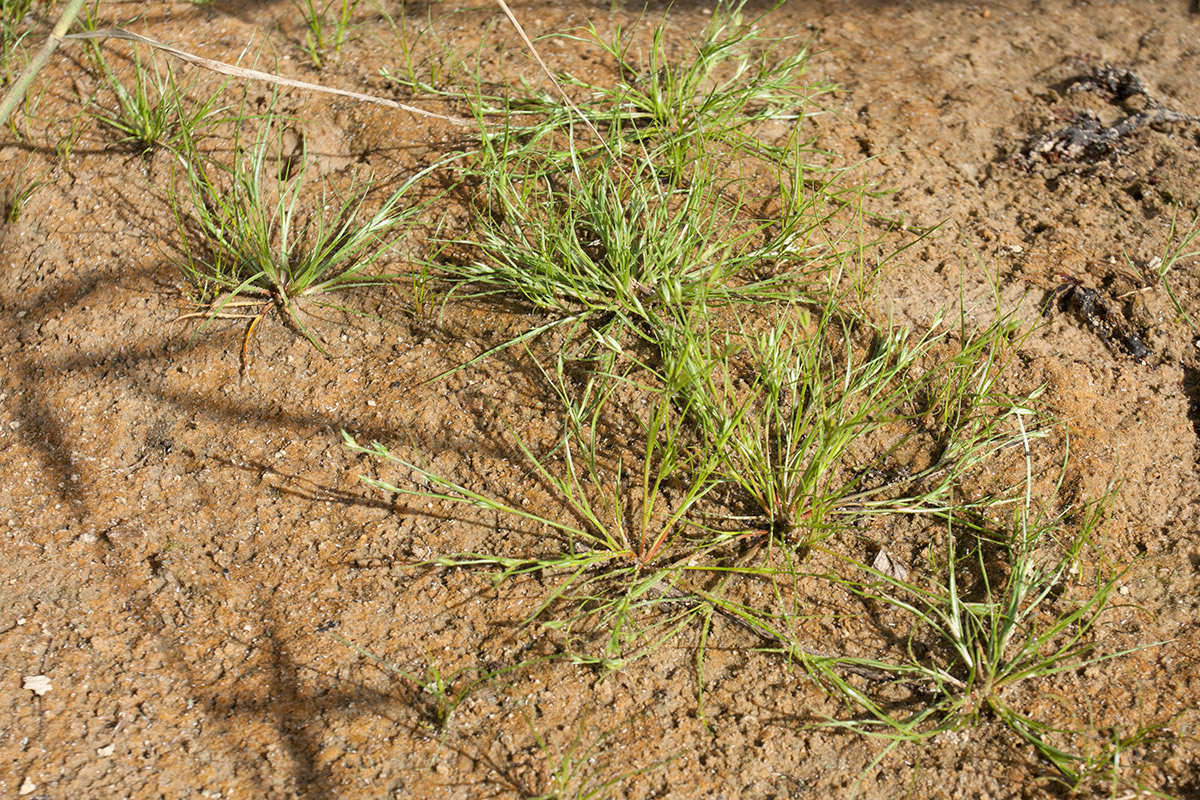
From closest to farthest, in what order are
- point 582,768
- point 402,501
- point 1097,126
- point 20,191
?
point 582,768 → point 402,501 → point 20,191 → point 1097,126

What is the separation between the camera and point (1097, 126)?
254 cm

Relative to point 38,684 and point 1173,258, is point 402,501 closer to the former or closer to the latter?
point 38,684

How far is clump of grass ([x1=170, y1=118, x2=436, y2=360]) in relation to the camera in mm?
2107

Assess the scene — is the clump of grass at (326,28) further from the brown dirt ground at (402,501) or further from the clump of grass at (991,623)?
the clump of grass at (991,623)

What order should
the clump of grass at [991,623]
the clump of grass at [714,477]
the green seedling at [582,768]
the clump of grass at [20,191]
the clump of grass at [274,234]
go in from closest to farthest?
the green seedling at [582,768] → the clump of grass at [991,623] → the clump of grass at [714,477] → the clump of grass at [274,234] → the clump of grass at [20,191]

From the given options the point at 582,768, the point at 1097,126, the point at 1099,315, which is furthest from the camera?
the point at 1097,126

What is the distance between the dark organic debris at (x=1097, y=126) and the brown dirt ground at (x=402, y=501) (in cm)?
3

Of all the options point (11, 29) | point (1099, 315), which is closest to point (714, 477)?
point (1099, 315)

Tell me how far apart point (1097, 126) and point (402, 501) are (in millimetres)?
2188

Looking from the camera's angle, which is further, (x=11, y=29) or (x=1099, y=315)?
(x=11, y=29)

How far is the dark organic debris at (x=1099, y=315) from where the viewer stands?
2.13m

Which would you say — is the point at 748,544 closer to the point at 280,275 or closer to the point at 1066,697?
the point at 1066,697

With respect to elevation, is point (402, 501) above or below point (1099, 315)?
below

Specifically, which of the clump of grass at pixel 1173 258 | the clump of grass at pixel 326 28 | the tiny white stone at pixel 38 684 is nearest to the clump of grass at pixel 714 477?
the clump of grass at pixel 1173 258
